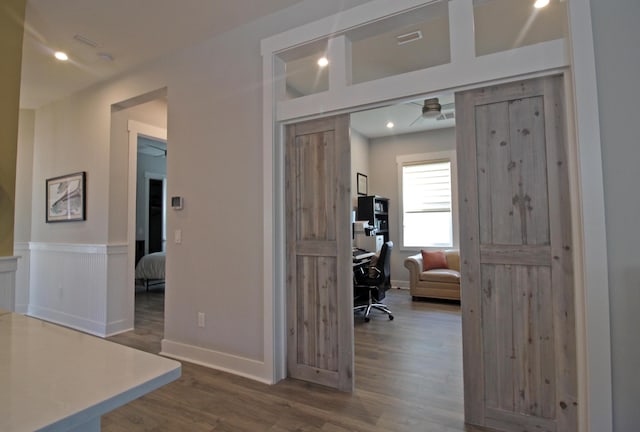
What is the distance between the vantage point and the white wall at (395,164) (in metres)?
6.14

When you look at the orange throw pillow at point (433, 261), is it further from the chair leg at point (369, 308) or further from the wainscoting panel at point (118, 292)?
the wainscoting panel at point (118, 292)

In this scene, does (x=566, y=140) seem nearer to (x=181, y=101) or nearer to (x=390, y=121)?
(x=181, y=101)

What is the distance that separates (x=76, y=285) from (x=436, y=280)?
16.5ft

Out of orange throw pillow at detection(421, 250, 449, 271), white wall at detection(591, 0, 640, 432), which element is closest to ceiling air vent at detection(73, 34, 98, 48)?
white wall at detection(591, 0, 640, 432)

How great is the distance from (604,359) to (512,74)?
5.28 ft

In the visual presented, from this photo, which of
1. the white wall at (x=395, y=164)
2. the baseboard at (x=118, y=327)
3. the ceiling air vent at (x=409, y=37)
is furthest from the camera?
the white wall at (x=395, y=164)

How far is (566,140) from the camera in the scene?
1.80 meters

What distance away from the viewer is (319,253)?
2.53 metres

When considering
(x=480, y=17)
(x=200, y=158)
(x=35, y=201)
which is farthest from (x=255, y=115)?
(x=35, y=201)

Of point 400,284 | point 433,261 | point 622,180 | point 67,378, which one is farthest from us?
point 400,284

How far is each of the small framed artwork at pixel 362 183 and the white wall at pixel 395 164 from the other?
0.28m

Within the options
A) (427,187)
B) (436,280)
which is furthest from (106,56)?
(427,187)

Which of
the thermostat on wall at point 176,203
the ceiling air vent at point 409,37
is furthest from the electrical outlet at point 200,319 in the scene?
the ceiling air vent at point 409,37

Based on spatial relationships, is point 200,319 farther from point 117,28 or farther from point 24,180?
point 24,180
